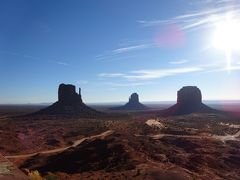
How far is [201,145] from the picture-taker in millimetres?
57406

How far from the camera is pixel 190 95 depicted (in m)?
170

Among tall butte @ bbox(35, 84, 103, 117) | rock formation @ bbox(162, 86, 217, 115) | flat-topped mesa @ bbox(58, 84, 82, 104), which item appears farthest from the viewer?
rock formation @ bbox(162, 86, 217, 115)

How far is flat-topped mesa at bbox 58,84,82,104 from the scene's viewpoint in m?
156

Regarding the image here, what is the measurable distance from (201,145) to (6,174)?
4480cm

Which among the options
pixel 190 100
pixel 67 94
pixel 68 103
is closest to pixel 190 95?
pixel 190 100

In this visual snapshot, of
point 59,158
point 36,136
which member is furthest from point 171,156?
point 36,136

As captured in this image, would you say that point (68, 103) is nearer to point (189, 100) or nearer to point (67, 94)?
point (67, 94)

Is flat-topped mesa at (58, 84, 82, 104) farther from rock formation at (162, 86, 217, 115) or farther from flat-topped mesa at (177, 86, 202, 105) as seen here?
flat-topped mesa at (177, 86, 202, 105)

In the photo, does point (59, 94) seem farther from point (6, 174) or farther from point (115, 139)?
point (6, 174)

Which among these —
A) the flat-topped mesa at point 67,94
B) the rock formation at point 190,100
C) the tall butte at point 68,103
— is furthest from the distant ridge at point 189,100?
the flat-topped mesa at point 67,94

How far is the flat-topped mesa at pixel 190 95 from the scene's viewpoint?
556 feet

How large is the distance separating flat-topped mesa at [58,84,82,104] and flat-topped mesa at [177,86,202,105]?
172 ft

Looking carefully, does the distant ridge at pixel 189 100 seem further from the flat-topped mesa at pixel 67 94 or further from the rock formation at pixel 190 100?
the flat-topped mesa at pixel 67 94

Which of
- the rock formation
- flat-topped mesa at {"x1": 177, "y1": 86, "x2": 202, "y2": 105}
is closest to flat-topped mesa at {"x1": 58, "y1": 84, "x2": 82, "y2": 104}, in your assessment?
the rock formation
